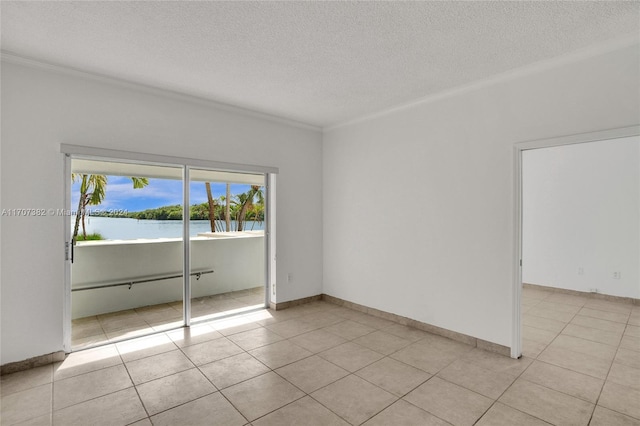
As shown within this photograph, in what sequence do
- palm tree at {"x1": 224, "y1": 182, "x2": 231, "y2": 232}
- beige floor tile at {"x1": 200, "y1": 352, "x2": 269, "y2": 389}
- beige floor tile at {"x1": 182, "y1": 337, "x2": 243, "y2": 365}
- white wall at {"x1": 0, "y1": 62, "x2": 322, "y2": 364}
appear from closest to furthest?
beige floor tile at {"x1": 200, "y1": 352, "x2": 269, "y2": 389}, white wall at {"x1": 0, "y1": 62, "x2": 322, "y2": 364}, beige floor tile at {"x1": 182, "y1": 337, "x2": 243, "y2": 365}, palm tree at {"x1": 224, "y1": 182, "x2": 231, "y2": 232}

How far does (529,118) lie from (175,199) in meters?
3.97

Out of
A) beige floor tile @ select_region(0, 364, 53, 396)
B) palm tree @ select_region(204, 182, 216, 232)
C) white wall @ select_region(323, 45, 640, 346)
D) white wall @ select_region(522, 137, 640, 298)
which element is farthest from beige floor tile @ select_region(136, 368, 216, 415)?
white wall @ select_region(522, 137, 640, 298)

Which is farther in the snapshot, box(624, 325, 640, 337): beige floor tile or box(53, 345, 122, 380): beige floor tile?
box(624, 325, 640, 337): beige floor tile

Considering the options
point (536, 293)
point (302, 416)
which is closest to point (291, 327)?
point (302, 416)

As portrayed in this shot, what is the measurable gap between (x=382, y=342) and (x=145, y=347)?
2540mm

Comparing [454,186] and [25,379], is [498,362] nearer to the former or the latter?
[454,186]

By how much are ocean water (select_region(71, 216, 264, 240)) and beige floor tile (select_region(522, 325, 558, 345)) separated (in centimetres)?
413

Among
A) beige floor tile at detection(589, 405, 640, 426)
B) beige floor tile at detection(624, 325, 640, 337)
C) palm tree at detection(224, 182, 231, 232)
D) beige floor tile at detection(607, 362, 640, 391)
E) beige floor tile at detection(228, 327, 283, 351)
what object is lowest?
beige floor tile at detection(228, 327, 283, 351)

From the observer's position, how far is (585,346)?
3359mm

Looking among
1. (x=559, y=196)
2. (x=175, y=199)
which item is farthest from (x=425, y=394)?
(x=559, y=196)

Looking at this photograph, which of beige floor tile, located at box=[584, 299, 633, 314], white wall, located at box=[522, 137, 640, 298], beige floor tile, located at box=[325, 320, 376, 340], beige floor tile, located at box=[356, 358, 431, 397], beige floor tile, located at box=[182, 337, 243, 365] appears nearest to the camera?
beige floor tile, located at box=[356, 358, 431, 397]

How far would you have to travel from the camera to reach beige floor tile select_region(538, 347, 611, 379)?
282cm

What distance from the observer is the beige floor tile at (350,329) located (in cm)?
373

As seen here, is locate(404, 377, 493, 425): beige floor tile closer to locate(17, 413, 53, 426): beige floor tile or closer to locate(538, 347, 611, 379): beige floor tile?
locate(538, 347, 611, 379): beige floor tile
